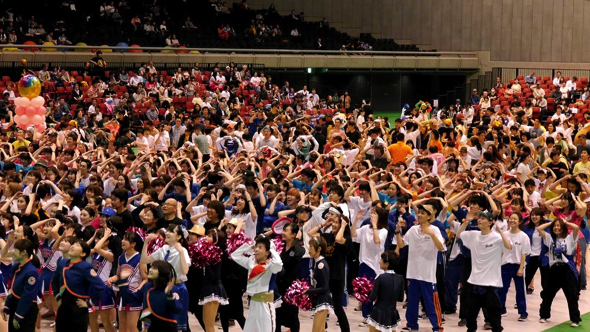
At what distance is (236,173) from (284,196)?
78.7 inches

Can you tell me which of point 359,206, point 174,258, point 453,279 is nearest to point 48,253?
point 174,258

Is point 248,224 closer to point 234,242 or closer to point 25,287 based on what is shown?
point 234,242

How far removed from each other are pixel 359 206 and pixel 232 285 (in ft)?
8.44

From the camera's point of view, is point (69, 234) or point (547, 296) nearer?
point (69, 234)

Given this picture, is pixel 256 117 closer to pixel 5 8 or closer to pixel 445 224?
pixel 445 224

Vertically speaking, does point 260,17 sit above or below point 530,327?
above

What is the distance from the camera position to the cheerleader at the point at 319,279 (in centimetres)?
941

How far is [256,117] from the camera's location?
2222 centimetres

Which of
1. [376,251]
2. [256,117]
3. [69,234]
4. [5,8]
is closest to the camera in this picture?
[69,234]

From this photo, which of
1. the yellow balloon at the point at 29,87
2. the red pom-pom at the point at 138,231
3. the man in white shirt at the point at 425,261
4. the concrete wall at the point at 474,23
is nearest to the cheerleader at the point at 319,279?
the man in white shirt at the point at 425,261

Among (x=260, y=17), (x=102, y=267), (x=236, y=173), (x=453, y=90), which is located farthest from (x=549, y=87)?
(x=102, y=267)

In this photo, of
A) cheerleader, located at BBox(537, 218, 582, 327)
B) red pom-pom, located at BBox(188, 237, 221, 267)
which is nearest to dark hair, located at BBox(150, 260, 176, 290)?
red pom-pom, located at BBox(188, 237, 221, 267)

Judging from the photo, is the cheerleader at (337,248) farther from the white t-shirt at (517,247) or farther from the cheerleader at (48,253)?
the cheerleader at (48,253)

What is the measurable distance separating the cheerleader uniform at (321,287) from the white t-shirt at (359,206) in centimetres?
229
